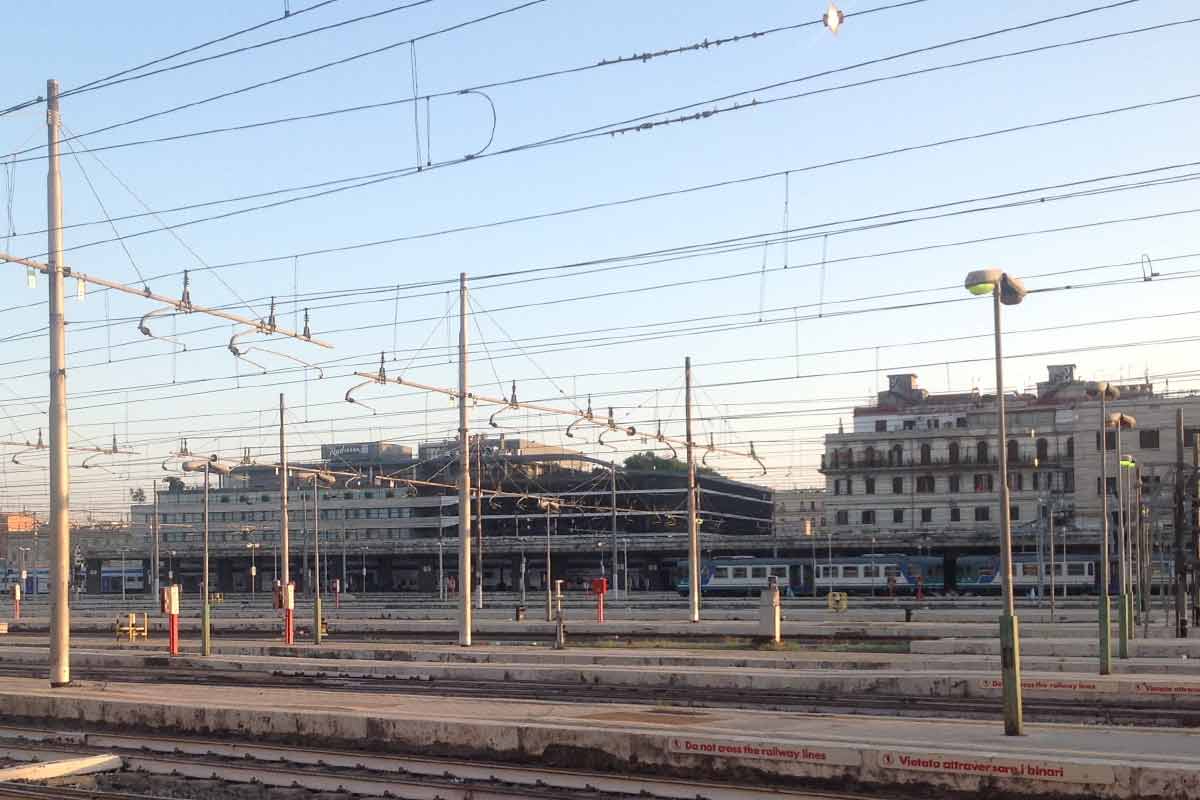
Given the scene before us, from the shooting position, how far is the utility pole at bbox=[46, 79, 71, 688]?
81.0ft

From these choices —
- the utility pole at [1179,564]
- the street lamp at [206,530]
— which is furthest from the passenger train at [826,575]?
the street lamp at [206,530]

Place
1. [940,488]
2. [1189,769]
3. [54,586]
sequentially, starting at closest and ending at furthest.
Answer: [1189,769] < [54,586] < [940,488]

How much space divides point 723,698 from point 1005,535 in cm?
840

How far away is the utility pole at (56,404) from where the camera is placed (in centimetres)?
2469

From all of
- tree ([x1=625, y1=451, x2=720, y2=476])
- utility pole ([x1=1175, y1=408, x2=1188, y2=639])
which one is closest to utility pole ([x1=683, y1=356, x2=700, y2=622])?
utility pole ([x1=1175, y1=408, x2=1188, y2=639])

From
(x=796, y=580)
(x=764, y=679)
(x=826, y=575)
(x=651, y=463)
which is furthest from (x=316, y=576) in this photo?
(x=651, y=463)

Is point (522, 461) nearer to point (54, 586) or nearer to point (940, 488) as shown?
point (940, 488)

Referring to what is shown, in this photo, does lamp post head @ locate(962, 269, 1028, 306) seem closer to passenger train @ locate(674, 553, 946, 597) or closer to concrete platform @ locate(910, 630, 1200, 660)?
concrete platform @ locate(910, 630, 1200, 660)

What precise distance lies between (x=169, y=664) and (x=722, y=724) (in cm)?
2160

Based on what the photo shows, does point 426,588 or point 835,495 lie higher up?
point 835,495

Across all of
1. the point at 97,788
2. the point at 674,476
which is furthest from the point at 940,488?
the point at 97,788

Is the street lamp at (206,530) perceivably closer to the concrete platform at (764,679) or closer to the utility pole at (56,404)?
the concrete platform at (764,679)

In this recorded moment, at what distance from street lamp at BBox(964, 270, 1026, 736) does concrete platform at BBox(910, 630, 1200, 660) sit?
1341 cm

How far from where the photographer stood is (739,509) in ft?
388
